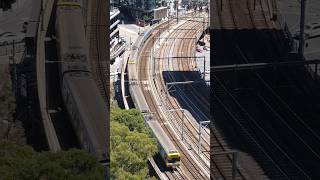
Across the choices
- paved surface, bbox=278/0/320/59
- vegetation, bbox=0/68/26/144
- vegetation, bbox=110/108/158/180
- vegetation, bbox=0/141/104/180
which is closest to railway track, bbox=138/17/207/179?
vegetation, bbox=110/108/158/180

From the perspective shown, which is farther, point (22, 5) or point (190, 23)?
point (190, 23)

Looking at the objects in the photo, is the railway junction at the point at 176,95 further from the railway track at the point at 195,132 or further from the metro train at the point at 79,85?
the metro train at the point at 79,85

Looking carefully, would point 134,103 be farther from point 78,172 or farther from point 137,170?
point 78,172

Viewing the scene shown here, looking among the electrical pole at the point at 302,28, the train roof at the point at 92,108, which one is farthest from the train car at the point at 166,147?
the electrical pole at the point at 302,28

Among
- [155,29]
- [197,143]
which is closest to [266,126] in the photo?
[197,143]

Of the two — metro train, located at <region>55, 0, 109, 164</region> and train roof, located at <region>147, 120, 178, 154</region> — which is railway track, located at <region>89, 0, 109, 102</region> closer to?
metro train, located at <region>55, 0, 109, 164</region>

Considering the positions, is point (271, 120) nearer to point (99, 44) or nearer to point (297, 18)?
point (297, 18)
